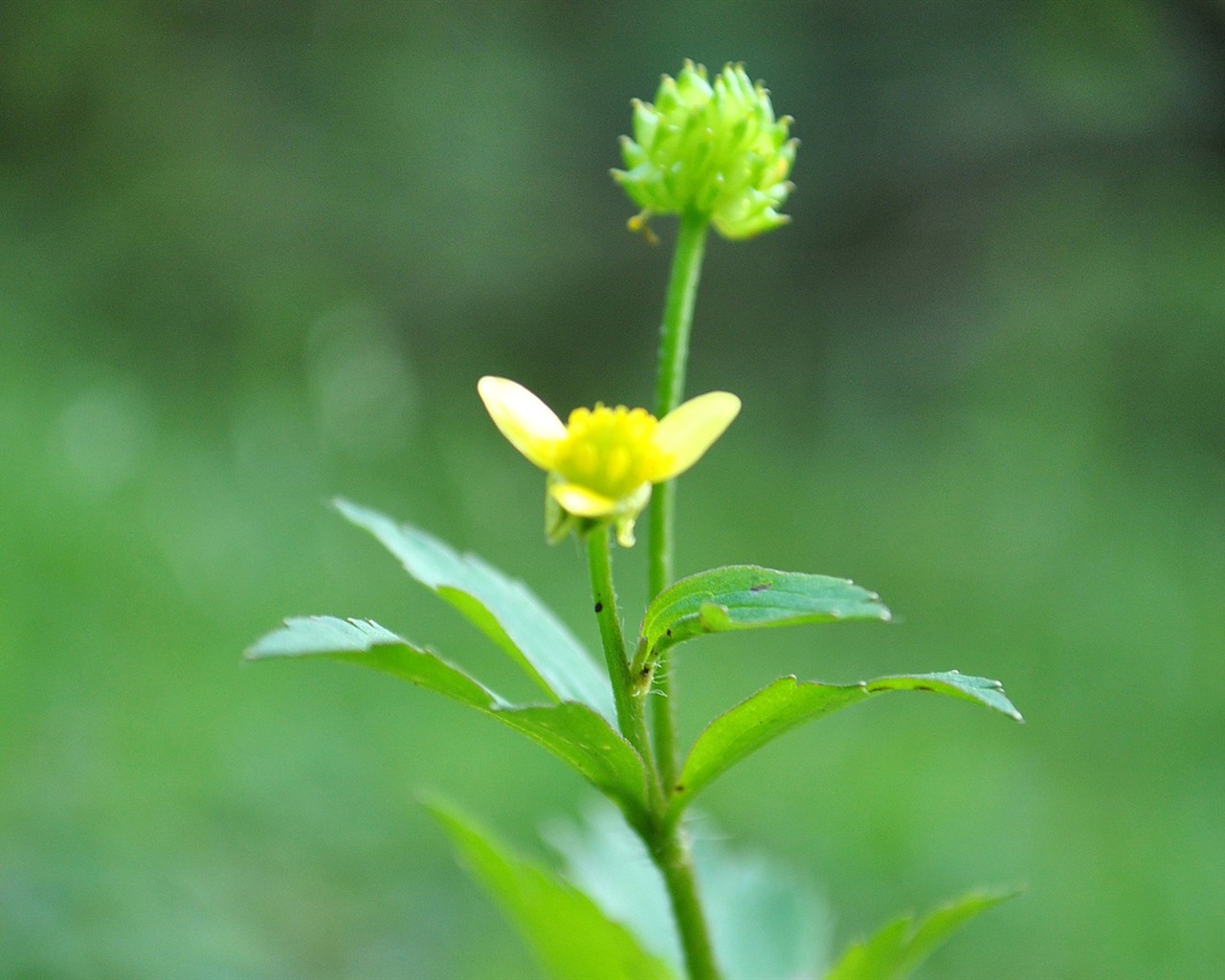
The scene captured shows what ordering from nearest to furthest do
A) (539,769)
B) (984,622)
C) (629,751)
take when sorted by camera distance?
1. (629,751)
2. (539,769)
3. (984,622)

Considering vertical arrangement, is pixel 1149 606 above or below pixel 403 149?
below

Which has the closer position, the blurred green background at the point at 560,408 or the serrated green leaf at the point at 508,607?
the serrated green leaf at the point at 508,607

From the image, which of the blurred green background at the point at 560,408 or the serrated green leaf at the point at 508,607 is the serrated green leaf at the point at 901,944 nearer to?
the serrated green leaf at the point at 508,607

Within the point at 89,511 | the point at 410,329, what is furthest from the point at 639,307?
the point at 89,511

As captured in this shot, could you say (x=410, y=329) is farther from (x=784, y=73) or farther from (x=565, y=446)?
(x=565, y=446)

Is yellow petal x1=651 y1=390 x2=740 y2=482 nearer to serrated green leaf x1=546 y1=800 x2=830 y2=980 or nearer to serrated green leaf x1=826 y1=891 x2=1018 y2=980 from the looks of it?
serrated green leaf x1=826 y1=891 x2=1018 y2=980

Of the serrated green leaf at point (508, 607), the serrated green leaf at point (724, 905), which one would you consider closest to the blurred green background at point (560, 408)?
the serrated green leaf at point (724, 905)
